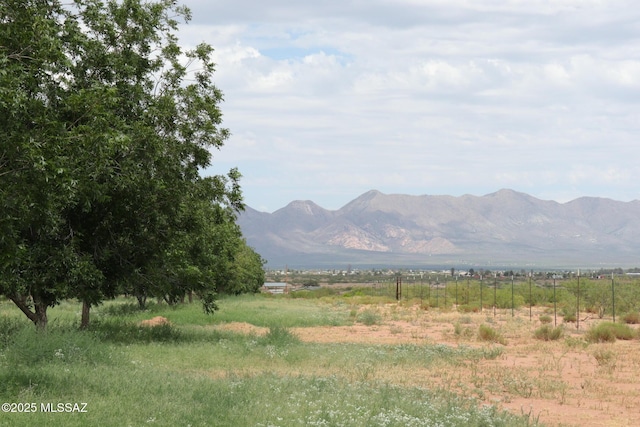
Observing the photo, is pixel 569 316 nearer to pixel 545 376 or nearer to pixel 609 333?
pixel 609 333

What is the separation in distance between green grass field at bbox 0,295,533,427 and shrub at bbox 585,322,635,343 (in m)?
12.1

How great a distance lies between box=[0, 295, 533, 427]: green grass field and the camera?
12.3 meters

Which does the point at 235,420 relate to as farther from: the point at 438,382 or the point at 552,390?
the point at 552,390

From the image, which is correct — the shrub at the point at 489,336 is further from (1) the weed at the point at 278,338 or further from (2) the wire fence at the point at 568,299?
(2) the wire fence at the point at 568,299

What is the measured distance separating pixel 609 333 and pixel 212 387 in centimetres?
2491

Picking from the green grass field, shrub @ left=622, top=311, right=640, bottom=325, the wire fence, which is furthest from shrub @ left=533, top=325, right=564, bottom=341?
shrub @ left=622, top=311, right=640, bottom=325

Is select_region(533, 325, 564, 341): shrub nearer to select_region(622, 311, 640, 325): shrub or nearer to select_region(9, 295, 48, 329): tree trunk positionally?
select_region(622, 311, 640, 325): shrub

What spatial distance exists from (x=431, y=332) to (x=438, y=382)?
20.3 meters

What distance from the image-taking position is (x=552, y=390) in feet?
63.4

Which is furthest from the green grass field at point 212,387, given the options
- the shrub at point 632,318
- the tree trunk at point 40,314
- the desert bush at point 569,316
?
the shrub at point 632,318

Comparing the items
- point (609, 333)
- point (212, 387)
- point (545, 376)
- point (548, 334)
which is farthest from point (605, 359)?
point (212, 387)

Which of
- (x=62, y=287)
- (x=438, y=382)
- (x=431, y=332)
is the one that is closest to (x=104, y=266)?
(x=62, y=287)

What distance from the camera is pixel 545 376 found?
22.2 metres

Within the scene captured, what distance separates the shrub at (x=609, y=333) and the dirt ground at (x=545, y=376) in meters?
0.70
